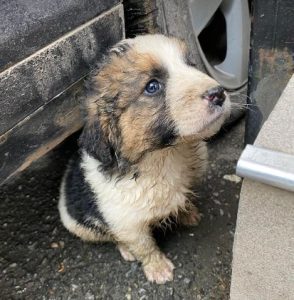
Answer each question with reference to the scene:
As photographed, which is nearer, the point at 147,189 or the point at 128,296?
the point at 147,189

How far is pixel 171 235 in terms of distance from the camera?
3305 millimetres

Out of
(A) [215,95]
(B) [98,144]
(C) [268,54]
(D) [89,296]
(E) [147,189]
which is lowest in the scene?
(D) [89,296]

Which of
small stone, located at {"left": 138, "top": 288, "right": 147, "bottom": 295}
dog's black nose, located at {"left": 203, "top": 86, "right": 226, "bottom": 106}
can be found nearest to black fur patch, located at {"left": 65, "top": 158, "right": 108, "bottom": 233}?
small stone, located at {"left": 138, "top": 288, "right": 147, "bottom": 295}

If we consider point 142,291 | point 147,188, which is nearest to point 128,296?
point 142,291

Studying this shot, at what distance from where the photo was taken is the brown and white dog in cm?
223

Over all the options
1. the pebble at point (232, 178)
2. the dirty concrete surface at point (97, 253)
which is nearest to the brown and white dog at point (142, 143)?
the dirty concrete surface at point (97, 253)

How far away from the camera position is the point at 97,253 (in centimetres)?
328

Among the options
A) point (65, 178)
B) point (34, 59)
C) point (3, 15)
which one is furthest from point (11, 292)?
point (3, 15)

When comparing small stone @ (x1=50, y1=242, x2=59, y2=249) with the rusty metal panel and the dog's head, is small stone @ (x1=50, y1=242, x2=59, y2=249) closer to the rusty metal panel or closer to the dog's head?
the dog's head

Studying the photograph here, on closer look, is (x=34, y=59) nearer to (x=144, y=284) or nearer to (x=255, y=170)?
(x=255, y=170)

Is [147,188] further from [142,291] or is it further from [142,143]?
[142,291]

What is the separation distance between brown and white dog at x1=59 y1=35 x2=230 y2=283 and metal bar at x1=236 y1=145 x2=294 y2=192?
564mm

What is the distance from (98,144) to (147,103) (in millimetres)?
361

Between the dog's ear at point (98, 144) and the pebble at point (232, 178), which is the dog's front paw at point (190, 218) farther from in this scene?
the dog's ear at point (98, 144)
